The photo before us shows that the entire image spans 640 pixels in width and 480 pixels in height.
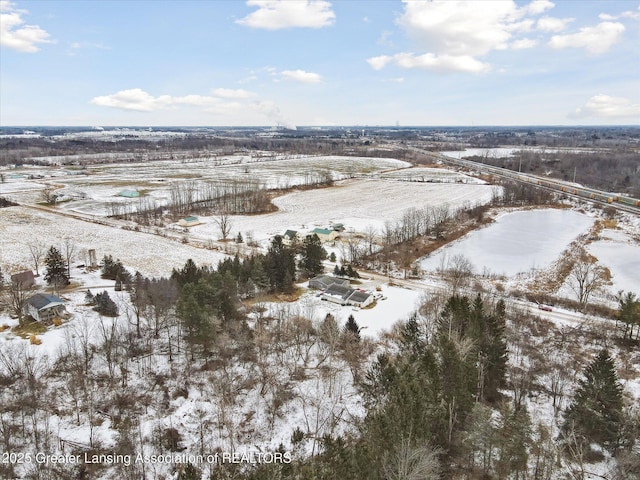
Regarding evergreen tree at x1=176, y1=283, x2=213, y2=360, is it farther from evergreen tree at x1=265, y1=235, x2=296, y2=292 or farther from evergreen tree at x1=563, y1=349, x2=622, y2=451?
evergreen tree at x1=563, y1=349, x2=622, y2=451

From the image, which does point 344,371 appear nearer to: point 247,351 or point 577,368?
point 247,351

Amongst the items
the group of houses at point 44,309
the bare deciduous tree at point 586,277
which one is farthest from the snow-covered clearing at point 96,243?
the bare deciduous tree at point 586,277

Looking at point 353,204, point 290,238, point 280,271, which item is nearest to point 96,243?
point 290,238

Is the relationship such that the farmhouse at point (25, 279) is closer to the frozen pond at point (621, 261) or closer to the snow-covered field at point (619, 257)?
the snow-covered field at point (619, 257)

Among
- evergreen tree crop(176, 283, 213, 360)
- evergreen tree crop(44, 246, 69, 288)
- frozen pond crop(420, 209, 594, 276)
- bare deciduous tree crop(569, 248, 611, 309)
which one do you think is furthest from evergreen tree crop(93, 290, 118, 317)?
bare deciduous tree crop(569, 248, 611, 309)

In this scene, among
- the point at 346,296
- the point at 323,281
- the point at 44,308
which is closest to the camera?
the point at 44,308

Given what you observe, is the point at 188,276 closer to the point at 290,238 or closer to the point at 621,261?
the point at 290,238
